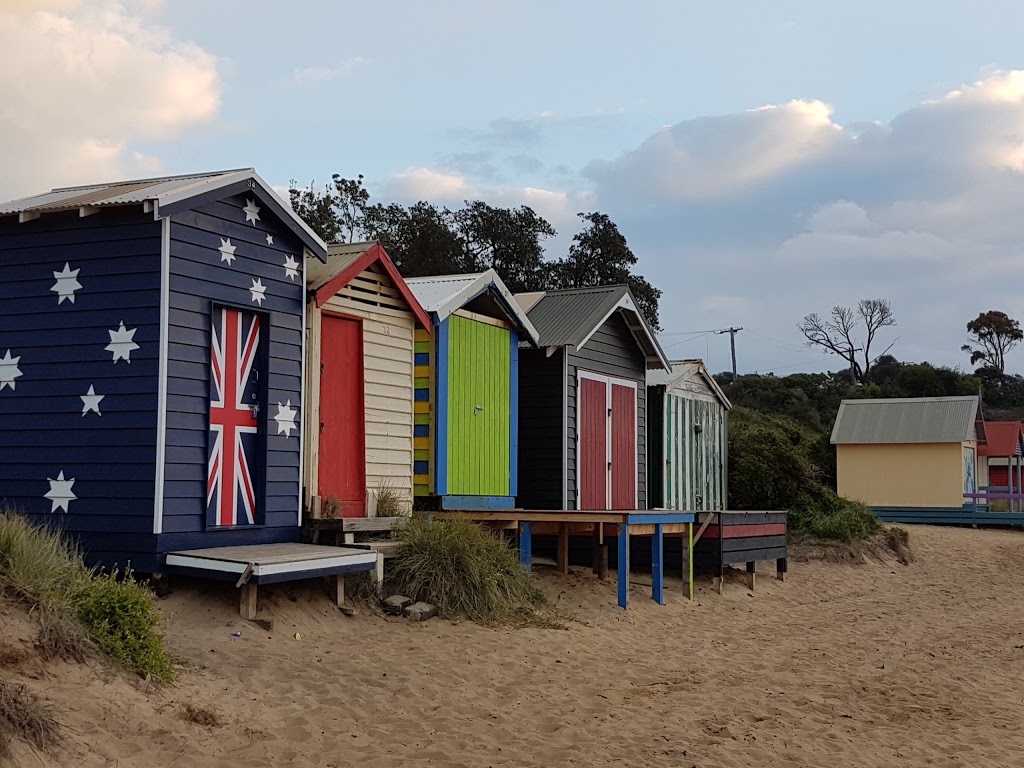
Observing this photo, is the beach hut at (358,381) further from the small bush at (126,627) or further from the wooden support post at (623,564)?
the small bush at (126,627)

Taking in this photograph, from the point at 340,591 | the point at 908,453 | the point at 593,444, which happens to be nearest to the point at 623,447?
the point at 593,444

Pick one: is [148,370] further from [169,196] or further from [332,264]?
[332,264]

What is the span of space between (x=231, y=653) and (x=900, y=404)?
28.2 metres

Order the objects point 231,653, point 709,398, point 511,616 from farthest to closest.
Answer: point 709,398 → point 511,616 → point 231,653

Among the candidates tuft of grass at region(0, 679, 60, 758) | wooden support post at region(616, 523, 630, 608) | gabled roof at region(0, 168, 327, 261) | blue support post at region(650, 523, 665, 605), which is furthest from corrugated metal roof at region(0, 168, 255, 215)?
blue support post at region(650, 523, 665, 605)

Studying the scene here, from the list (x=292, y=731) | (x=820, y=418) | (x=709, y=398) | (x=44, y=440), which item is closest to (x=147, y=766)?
(x=292, y=731)

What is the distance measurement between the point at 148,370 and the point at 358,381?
288 cm

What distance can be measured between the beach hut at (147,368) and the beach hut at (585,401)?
233 inches

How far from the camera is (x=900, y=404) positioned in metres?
32.7

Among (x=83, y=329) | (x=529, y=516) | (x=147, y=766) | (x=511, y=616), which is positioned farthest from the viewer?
(x=529, y=516)

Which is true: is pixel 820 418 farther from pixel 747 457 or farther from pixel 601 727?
pixel 601 727

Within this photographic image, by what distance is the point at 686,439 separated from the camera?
20562mm

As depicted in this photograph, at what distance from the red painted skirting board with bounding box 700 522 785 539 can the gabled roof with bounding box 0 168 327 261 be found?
7.19 metres

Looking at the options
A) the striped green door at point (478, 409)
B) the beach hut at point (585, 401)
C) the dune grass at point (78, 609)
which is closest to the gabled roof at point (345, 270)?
the striped green door at point (478, 409)
